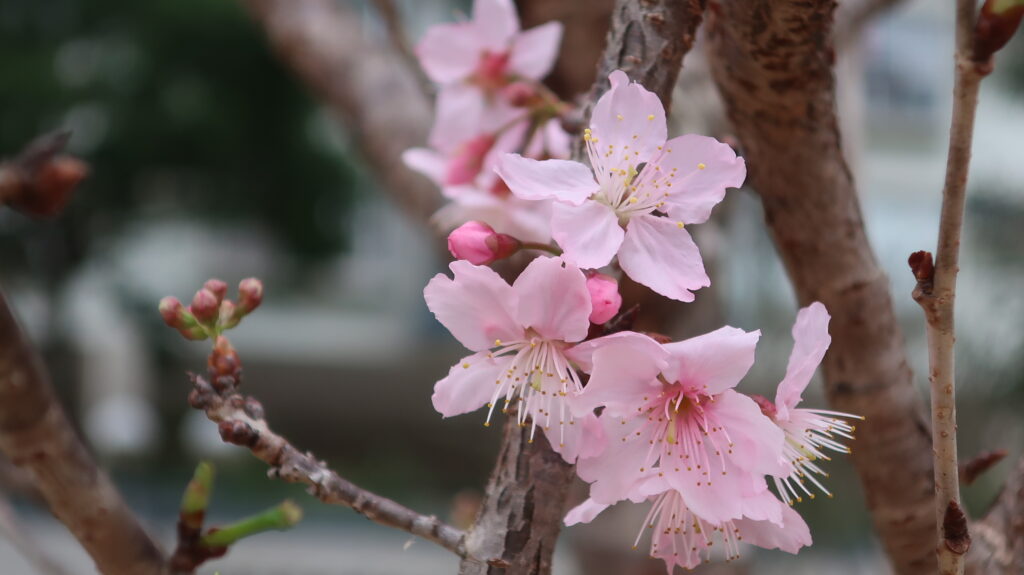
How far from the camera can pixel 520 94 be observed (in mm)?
740

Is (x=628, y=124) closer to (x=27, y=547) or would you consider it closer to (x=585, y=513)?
(x=585, y=513)

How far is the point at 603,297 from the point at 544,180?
63 millimetres

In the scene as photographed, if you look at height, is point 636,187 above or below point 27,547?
below

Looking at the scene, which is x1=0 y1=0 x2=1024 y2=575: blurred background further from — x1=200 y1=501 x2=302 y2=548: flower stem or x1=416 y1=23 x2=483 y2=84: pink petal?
x1=200 y1=501 x2=302 y2=548: flower stem

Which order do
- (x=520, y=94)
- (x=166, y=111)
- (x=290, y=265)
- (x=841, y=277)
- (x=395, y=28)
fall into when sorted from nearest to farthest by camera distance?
1. (x=841, y=277)
2. (x=520, y=94)
3. (x=395, y=28)
4. (x=166, y=111)
5. (x=290, y=265)

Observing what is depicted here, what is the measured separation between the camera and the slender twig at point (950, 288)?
12.8 inches

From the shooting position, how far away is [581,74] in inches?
51.0

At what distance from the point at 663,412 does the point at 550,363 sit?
6 centimetres

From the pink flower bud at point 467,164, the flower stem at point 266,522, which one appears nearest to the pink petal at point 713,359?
the flower stem at point 266,522

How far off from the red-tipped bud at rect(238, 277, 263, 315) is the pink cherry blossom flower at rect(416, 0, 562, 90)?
35cm

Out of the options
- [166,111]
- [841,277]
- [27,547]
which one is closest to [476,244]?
[841,277]

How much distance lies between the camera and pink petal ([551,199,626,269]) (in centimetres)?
41

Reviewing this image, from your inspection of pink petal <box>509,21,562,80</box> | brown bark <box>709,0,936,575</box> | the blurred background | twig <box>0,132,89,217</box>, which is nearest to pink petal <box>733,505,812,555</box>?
brown bark <box>709,0,936,575</box>

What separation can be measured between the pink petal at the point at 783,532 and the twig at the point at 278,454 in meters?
0.14
